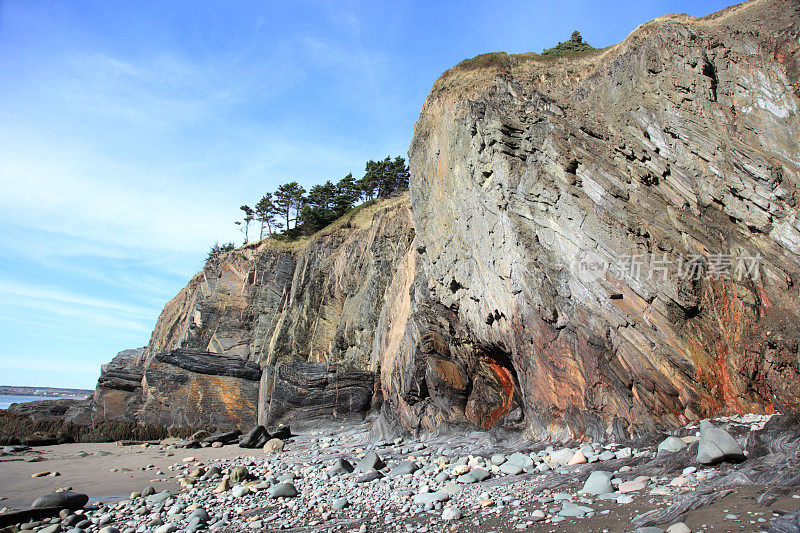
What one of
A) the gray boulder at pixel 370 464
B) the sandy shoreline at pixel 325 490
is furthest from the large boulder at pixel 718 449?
the gray boulder at pixel 370 464

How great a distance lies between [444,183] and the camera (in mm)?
18984

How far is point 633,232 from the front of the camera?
39.4 ft

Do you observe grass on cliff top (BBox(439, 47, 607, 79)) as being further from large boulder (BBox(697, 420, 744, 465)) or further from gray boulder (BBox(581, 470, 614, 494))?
gray boulder (BBox(581, 470, 614, 494))

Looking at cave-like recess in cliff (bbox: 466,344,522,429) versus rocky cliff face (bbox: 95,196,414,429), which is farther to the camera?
rocky cliff face (bbox: 95,196,414,429)

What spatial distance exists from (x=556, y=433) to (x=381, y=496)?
5100 mm

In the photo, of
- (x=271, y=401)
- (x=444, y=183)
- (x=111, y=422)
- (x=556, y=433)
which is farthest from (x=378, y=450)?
(x=111, y=422)

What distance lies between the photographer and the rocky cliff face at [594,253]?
10.9 m

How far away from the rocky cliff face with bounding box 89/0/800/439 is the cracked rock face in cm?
5

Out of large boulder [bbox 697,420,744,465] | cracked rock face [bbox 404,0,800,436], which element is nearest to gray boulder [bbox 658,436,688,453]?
large boulder [bbox 697,420,744,465]

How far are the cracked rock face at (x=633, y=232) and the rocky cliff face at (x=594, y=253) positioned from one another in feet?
0.17

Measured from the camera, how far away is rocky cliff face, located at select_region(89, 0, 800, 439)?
35.7 ft

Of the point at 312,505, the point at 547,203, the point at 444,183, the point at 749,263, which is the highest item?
the point at 444,183

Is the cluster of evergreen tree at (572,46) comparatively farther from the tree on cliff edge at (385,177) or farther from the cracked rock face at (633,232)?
the tree on cliff edge at (385,177)

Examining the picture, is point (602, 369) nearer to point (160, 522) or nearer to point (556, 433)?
point (556, 433)
